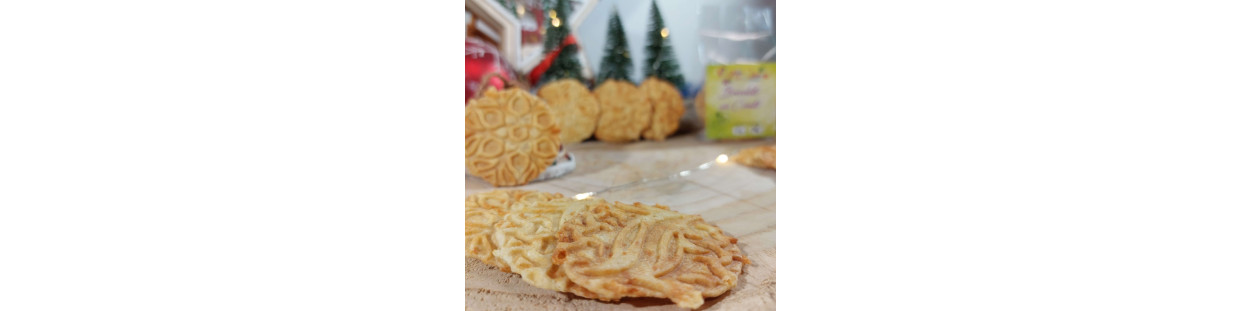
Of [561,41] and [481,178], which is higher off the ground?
[561,41]

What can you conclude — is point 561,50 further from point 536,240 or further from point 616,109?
point 536,240

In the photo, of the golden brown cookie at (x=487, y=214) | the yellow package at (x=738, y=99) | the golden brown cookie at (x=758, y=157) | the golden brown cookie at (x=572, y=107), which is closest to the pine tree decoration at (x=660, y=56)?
the yellow package at (x=738, y=99)

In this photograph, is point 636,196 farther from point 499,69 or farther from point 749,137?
point 749,137

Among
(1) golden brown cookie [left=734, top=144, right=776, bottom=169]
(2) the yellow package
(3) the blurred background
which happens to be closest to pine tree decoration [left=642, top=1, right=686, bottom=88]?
(3) the blurred background

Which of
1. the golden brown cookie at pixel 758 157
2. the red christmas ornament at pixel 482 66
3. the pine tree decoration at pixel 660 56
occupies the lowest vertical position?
the golden brown cookie at pixel 758 157

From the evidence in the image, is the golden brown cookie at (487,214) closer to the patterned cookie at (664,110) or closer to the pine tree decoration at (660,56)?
the pine tree decoration at (660,56)

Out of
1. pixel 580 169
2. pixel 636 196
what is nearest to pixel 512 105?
pixel 580 169

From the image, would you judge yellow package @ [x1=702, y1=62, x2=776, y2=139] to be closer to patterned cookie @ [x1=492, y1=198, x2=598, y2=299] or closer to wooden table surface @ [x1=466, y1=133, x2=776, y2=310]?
wooden table surface @ [x1=466, y1=133, x2=776, y2=310]

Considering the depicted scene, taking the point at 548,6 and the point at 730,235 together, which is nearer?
the point at 730,235

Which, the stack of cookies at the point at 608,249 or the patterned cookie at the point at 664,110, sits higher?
the patterned cookie at the point at 664,110
